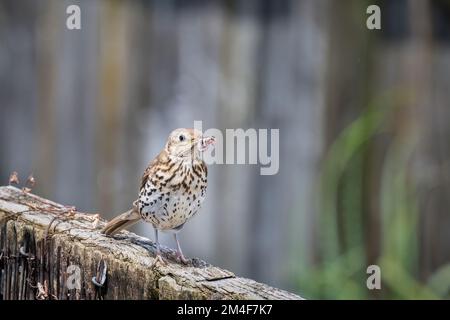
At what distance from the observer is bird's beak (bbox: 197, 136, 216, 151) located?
236 centimetres

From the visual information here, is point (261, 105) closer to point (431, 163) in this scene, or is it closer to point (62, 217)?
point (431, 163)

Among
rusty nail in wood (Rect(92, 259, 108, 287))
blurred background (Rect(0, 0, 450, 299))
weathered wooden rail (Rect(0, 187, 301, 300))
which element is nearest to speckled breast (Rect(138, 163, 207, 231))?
weathered wooden rail (Rect(0, 187, 301, 300))

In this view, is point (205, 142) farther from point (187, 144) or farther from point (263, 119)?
point (263, 119)

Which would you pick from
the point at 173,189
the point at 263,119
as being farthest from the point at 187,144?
the point at 263,119

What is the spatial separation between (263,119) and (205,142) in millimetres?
2393

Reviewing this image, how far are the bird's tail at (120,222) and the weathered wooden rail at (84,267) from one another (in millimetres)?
30

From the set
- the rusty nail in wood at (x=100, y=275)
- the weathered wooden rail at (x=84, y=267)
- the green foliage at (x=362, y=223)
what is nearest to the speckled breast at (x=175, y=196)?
the weathered wooden rail at (x=84, y=267)

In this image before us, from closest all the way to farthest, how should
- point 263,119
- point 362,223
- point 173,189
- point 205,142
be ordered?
1. point 205,142
2. point 173,189
3. point 263,119
4. point 362,223

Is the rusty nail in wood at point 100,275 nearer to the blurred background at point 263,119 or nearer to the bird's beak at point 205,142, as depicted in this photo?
the bird's beak at point 205,142

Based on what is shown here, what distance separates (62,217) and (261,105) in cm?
240

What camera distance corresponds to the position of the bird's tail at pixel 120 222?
256 centimetres

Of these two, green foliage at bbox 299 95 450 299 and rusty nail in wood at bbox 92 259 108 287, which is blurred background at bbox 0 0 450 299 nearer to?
green foliage at bbox 299 95 450 299

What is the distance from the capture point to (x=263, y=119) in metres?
4.82

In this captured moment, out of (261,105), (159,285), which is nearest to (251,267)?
(261,105)
